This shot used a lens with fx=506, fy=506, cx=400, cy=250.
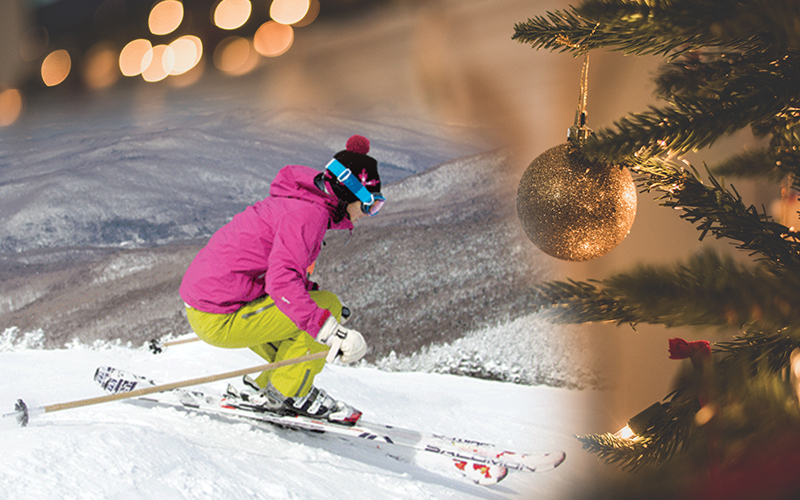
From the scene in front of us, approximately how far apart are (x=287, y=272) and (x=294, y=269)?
0.02 metres

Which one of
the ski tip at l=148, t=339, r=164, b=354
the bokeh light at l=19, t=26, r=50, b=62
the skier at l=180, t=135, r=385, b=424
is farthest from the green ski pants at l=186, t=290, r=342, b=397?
the bokeh light at l=19, t=26, r=50, b=62

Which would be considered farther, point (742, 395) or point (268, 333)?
point (268, 333)

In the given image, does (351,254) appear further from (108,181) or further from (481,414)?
(108,181)

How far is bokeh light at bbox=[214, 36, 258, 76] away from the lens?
143 cm

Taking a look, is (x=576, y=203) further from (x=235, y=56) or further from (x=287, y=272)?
(x=235, y=56)

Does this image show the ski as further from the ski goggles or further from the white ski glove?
the ski goggles

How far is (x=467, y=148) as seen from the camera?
5.13ft

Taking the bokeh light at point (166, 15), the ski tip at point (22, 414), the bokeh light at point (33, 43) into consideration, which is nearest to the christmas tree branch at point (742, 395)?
the ski tip at point (22, 414)

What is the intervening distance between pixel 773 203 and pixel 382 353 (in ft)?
3.50

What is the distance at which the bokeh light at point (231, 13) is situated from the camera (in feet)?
4.51

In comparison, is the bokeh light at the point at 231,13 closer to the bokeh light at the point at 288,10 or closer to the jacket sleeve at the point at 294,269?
the bokeh light at the point at 288,10

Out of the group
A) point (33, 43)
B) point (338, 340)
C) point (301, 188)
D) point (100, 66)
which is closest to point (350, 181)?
point (301, 188)

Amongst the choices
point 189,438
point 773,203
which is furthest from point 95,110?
point 773,203

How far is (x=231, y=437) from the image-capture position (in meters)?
1.14
